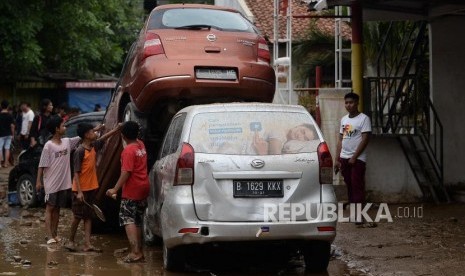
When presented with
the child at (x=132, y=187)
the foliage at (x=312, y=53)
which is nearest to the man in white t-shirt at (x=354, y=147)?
the child at (x=132, y=187)

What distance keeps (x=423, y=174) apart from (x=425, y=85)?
185cm

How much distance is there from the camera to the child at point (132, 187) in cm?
1014

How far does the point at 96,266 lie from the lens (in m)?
10.0

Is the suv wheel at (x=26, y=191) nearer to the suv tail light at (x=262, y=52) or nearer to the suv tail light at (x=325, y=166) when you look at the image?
the suv tail light at (x=262, y=52)

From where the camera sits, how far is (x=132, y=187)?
1018 cm

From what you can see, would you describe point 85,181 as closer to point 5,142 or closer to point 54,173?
point 54,173

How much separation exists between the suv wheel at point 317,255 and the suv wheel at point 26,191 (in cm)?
816

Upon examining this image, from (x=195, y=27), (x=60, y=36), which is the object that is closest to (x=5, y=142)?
(x=60, y=36)

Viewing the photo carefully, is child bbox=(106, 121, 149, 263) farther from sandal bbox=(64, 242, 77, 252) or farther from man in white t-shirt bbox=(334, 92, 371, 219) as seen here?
man in white t-shirt bbox=(334, 92, 371, 219)

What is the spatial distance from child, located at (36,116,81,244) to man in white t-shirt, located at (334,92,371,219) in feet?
12.6

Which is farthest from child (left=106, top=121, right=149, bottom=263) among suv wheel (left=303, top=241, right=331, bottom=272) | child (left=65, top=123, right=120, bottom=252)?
suv wheel (left=303, top=241, right=331, bottom=272)

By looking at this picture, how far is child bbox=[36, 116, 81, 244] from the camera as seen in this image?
38.2ft

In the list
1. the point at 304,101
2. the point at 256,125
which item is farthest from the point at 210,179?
the point at 304,101

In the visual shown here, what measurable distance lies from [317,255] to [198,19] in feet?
12.4
